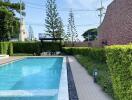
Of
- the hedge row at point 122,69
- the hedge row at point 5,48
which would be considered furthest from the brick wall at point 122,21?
the hedge row at point 5,48

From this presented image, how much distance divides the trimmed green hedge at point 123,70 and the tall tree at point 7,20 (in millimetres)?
32106

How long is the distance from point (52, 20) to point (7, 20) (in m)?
7.65

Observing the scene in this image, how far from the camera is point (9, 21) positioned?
123 feet

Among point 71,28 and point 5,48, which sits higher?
point 71,28

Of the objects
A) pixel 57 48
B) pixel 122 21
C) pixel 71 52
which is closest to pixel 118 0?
pixel 122 21

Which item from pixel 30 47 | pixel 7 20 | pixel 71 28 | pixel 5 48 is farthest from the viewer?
pixel 71 28

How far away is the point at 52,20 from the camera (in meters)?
41.6

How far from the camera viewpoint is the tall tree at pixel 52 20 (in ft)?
137

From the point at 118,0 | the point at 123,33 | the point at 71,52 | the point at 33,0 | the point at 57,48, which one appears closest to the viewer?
the point at 123,33

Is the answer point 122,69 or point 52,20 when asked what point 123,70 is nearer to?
point 122,69

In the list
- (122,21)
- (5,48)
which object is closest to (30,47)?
(5,48)

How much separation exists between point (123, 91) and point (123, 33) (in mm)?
7408

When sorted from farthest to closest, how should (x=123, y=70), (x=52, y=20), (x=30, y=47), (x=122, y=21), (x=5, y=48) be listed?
(x=52, y=20)
(x=30, y=47)
(x=5, y=48)
(x=122, y=21)
(x=123, y=70)

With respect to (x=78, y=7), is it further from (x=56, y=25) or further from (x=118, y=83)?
(x=118, y=83)
